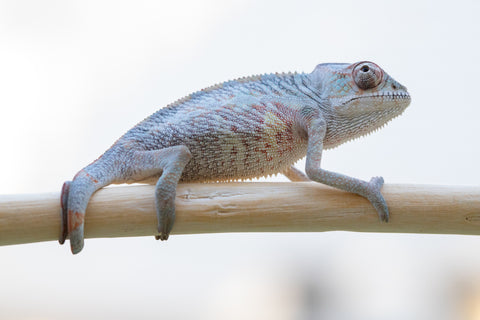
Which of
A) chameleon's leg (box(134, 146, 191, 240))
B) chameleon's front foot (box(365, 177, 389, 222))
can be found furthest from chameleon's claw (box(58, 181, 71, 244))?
chameleon's front foot (box(365, 177, 389, 222))

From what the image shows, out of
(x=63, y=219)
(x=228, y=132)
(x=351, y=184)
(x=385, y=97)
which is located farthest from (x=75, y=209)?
(x=385, y=97)

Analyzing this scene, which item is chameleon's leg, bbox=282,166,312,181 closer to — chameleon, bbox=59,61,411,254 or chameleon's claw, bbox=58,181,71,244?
chameleon, bbox=59,61,411,254

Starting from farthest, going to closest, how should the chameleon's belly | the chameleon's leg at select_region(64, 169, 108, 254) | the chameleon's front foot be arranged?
the chameleon's belly < the chameleon's front foot < the chameleon's leg at select_region(64, 169, 108, 254)

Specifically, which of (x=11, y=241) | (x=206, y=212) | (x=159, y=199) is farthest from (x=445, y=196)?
(x=11, y=241)

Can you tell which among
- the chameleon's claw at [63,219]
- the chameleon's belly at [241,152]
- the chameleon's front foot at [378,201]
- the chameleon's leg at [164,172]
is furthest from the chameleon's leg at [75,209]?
the chameleon's front foot at [378,201]

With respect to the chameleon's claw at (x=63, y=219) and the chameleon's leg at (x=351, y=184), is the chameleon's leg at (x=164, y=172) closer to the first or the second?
the chameleon's claw at (x=63, y=219)

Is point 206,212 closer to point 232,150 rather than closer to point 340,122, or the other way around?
point 232,150
